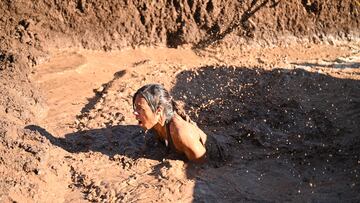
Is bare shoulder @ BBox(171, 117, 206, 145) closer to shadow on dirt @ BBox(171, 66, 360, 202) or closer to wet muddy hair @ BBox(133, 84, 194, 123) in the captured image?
wet muddy hair @ BBox(133, 84, 194, 123)

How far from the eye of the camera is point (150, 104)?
4406mm

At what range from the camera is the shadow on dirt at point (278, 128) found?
14.8 feet

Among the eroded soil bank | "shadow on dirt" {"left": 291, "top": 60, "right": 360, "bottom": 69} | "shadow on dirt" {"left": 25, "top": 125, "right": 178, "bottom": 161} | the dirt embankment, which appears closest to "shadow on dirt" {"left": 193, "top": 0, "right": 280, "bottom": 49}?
the dirt embankment

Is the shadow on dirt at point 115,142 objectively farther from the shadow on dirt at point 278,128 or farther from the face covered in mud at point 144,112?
the shadow on dirt at point 278,128

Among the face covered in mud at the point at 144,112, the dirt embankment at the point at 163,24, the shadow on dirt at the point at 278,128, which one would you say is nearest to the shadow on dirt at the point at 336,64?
the shadow on dirt at the point at 278,128

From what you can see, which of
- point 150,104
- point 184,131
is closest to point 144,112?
point 150,104

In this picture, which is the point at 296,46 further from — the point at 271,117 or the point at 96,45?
the point at 96,45

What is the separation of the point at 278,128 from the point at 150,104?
65.5 inches

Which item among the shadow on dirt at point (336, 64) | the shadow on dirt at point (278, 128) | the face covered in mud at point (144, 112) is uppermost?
the face covered in mud at point (144, 112)

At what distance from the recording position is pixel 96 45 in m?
6.88

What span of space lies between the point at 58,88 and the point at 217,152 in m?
2.26

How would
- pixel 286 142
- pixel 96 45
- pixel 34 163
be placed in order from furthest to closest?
pixel 96 45 < pixel 286 142 < pixel 34 163

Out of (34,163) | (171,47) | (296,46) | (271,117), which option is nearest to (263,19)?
(296,46)

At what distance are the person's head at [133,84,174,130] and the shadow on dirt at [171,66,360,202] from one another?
2.26 ft
